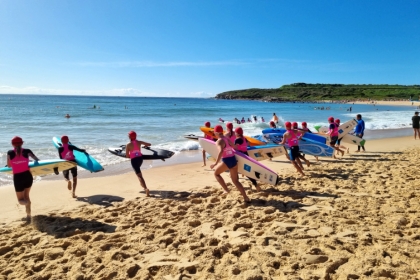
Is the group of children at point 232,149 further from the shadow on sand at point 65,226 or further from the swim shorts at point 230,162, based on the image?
the shadow on sand at point 65,226

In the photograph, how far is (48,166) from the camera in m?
6.14

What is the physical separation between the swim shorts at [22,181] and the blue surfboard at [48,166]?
115cm

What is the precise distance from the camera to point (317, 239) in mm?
3709

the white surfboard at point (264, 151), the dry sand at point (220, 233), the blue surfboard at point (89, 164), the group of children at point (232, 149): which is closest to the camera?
the dry sand at point (220, 233)

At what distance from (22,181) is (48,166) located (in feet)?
4.35

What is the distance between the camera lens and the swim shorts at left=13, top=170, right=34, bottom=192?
4.82 meters

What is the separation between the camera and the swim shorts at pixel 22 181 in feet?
15.8

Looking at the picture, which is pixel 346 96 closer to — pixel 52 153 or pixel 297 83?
pixel 297 83

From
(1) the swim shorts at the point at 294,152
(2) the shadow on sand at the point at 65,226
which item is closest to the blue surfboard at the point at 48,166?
(2) the shadow on sand at the point at 65,226

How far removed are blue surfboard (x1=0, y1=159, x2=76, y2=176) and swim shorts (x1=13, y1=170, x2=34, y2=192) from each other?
1150 mm

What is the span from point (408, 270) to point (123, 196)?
5123mm

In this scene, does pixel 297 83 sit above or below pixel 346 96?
above

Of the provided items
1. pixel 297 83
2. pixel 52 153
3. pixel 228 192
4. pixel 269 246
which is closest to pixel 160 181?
pixel 228 192

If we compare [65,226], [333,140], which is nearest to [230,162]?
[65,226]
